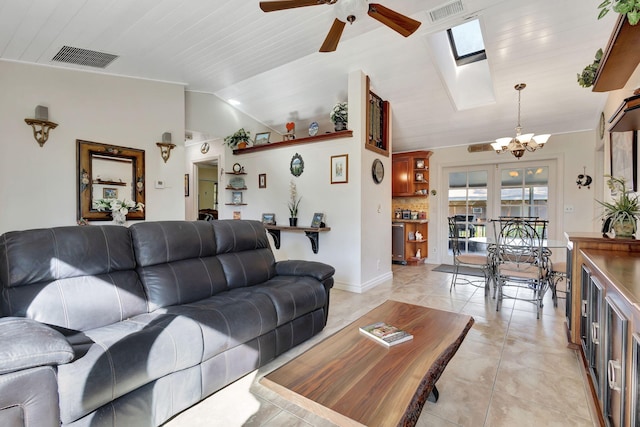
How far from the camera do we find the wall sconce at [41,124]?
338cm

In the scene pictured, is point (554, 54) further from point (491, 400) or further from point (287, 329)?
point (287, 329)

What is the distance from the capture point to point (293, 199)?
4.75m

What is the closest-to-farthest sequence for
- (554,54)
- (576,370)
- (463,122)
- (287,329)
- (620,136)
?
(576,370) → (287,329) → (620,136) → (554,54) → (463,122)

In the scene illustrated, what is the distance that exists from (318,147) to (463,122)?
248 centimetres

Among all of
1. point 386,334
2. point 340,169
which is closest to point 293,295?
point 386,334

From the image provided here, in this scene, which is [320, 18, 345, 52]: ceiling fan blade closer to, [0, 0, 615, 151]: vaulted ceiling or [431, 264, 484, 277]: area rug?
[0, 0, 615, 151]: vaulted ceiling

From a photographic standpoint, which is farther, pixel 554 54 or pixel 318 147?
pixel 318 147

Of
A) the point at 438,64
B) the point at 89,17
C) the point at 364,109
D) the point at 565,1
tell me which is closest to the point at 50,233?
the point at 89,17

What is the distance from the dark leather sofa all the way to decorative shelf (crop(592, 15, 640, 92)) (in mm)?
2352

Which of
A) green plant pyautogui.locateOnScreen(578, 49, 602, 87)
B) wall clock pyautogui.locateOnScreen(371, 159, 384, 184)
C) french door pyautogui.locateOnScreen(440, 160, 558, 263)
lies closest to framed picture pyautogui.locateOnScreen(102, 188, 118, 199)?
wall clock pyautogui.locateOnScreen(371, 159, 384, 184)

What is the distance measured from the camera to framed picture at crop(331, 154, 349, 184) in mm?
4117

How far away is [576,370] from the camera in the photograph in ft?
6.95

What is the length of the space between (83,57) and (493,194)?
6348mm

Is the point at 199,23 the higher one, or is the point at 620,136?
the point at 199,23
